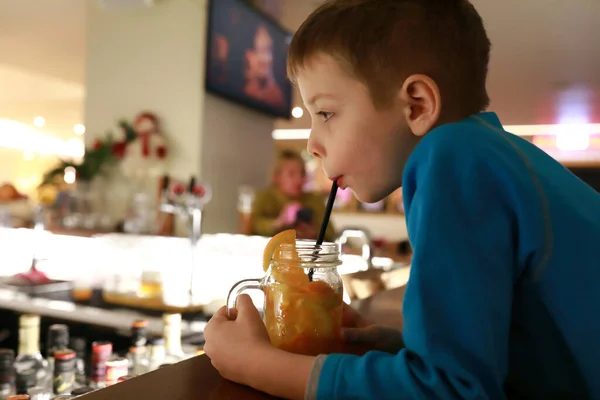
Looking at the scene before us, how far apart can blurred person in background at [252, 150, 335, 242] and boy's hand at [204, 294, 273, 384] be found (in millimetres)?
2240

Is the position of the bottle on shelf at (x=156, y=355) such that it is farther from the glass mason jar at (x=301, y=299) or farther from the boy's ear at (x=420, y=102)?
the boy's ear at (x=420, y=102)

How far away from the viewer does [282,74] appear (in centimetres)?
341

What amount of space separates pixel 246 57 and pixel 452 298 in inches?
109

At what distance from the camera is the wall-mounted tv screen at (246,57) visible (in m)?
2.80

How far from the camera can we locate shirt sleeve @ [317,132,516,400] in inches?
16.1

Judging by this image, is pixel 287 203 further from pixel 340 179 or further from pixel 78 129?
pixel 78 129

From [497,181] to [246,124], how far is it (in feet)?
9.31

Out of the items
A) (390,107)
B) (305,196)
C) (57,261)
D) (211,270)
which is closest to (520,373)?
(390,107)

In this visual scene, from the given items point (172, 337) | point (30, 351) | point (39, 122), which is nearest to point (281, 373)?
point (172, 337)

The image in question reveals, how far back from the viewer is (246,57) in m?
3.00

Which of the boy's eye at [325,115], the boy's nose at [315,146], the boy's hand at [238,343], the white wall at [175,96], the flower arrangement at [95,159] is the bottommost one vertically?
the boy's hand at [238,343]

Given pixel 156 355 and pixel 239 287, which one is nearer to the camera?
pixel 239 287

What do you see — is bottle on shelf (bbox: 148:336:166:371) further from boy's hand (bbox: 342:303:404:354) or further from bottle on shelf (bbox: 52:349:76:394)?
boy's hand (bbox: 342:303:404:354)

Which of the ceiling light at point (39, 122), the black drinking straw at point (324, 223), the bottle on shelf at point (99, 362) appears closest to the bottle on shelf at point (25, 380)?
the bottle on shelf at point (99, 362)
